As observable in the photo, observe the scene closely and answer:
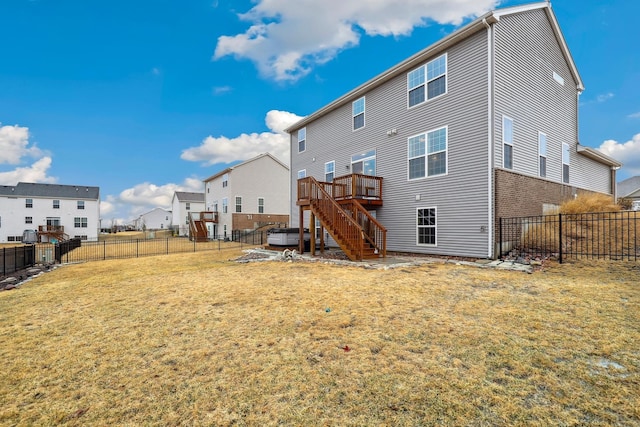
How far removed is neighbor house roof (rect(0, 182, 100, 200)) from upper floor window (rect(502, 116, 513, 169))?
46473 mm

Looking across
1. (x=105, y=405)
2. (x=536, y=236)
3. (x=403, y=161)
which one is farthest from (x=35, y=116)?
(x=536, y=236)

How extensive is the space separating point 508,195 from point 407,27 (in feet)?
32.9

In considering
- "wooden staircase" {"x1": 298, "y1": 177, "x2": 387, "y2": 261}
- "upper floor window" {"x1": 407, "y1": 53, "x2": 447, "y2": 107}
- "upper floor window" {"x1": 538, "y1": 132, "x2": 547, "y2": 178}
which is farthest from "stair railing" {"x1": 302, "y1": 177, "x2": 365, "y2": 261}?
"upper floor window" {"x1": 538, "y1": 132, "x2": 547, "y2": 178}

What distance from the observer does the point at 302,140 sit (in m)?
20.6

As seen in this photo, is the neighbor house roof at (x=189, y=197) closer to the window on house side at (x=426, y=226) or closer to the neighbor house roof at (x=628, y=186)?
the window on house side at (x=426, y=226)

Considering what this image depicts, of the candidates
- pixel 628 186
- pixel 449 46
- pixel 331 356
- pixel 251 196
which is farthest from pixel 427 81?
pixel 628 186

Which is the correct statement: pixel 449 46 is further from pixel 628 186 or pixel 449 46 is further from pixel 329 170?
pixel 628 186

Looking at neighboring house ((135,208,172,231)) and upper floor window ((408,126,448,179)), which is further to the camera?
neighboring house ((135,208,172,231))

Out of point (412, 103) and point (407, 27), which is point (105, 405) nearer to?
point (412, 103)

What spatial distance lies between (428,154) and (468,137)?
177 cm

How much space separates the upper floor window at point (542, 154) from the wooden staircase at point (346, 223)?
7.76 meters

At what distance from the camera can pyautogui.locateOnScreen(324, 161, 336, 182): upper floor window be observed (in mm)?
17719

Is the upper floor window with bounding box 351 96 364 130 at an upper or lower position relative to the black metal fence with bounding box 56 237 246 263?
upper

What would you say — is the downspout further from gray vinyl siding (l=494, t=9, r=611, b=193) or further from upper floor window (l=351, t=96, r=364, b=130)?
upper floor window (l=351, t=96, r=364, b=130)
